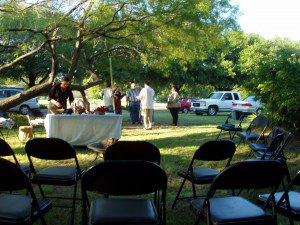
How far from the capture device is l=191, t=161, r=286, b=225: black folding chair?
255 centimetres

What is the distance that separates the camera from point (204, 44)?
498 inches

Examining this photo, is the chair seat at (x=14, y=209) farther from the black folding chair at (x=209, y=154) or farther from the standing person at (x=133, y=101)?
the standing person at (x=133, y=101)

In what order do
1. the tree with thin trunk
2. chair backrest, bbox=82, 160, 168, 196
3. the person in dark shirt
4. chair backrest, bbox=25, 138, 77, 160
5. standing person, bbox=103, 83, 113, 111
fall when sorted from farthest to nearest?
standing person, bbox=103, 83, 113, 111
the tree with thin trunk
the person in dark shirt
chair backrest, bbox=25, 138, 77, 160
chair backrest, bbox=82, 160, 168, 196

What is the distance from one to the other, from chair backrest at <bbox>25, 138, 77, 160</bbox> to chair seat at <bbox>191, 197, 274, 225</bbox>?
1.49 metres

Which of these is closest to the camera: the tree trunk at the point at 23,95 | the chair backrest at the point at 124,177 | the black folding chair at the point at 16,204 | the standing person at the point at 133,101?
the chair backrest at the point at 124,177

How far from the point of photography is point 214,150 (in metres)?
3.76

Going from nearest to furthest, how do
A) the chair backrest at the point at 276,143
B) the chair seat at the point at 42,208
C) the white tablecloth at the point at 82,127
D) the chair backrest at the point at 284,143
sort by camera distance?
1. the chair seat at the point at 42,208
2. the chair backrest at the point at 284,143
3. the chair backrest at the point at 276,143
4. the white tablecloth at the point at 82,127

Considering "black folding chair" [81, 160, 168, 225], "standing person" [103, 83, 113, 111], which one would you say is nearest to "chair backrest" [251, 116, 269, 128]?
"black folding chair" [81, 160, 168, 225]

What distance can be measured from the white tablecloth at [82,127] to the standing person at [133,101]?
523 centimetres

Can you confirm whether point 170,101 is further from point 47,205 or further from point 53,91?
point 47,205

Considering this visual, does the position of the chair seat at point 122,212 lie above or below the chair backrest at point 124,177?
below

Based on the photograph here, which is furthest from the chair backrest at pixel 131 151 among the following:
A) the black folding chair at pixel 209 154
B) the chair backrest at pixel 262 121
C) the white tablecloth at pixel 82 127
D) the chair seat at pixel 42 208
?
the white tablecloth at pixel 82 127

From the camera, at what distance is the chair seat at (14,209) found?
2616mm

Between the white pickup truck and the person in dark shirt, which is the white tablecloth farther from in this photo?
the white pickup truck
